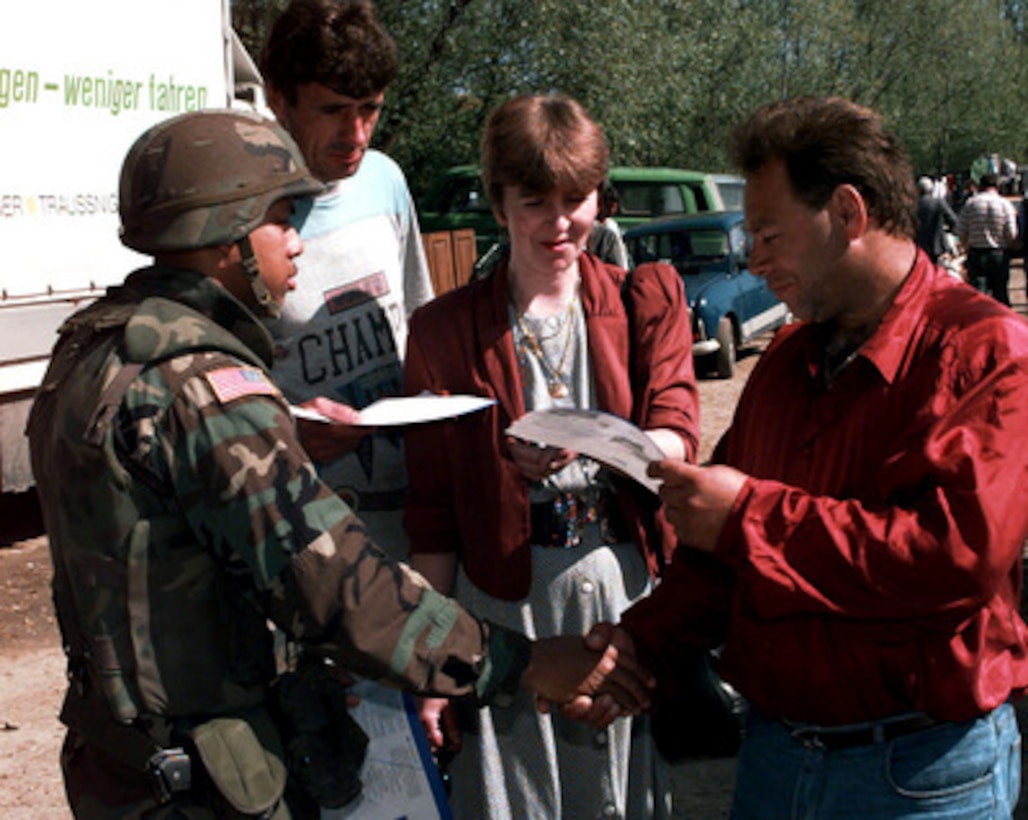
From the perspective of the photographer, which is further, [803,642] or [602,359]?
[602,359]

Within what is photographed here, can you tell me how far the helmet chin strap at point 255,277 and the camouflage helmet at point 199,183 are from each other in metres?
0.04

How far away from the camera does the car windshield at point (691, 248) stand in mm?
14945

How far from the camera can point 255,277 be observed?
2217 mm

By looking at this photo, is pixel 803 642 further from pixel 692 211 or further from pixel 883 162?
pixel 692 211

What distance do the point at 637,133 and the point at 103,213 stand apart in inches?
618

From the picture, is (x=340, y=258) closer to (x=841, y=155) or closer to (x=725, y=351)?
(x=841, y=155)

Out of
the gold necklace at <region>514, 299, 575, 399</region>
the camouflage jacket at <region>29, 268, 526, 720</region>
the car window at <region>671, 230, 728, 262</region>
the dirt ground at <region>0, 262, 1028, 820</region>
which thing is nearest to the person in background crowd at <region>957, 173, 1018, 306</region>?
the car window at <region>671, 230, 728, 262</region>

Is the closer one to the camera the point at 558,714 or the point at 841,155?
the point at 841,155

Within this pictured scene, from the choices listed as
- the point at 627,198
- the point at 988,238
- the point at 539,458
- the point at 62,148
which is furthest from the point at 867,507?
the point at 627,198

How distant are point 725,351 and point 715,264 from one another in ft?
3.65

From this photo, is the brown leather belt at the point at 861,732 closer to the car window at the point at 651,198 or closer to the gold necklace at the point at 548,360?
the gold necklace at the point at 548,360

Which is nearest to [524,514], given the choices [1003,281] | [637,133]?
[1003,281]

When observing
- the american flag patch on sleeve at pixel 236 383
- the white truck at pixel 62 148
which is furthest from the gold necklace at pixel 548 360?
the white truck at pixel 62 148

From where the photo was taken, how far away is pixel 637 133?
2239cm
